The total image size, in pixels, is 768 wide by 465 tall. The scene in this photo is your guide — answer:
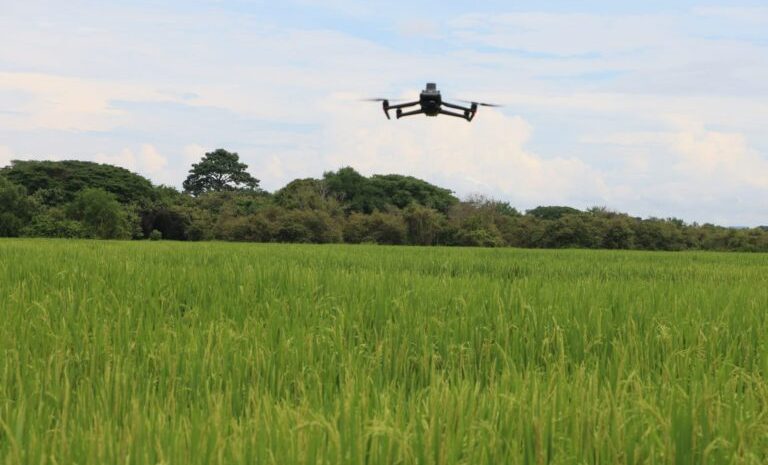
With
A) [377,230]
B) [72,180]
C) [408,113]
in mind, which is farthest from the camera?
[72,180]

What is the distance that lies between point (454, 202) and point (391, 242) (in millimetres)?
24119

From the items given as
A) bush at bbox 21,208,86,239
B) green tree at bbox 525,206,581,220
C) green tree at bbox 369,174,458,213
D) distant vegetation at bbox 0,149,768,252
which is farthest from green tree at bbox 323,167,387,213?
bush at bbox 21,208,86,239

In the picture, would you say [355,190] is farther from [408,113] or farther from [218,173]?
[408,113]

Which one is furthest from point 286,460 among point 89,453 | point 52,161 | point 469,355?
point 52,161

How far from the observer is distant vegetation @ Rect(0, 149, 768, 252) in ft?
133

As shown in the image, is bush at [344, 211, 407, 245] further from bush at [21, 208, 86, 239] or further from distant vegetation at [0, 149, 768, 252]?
bush at [21, 208, 86, 239]

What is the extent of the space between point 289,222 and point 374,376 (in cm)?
3818

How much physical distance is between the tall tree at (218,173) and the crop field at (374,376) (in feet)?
206

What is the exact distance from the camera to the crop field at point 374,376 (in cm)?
160

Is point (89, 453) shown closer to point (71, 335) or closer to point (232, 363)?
point (232, 363)

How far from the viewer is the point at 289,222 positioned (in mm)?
40375

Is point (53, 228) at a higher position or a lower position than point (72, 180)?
lower

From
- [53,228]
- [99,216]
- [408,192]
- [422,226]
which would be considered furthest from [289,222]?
[408,192]

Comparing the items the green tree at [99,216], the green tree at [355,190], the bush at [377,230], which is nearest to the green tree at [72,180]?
the green tree at [99,216]
